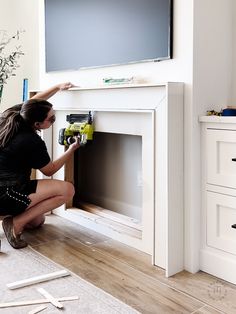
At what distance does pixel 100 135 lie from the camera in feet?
11.0

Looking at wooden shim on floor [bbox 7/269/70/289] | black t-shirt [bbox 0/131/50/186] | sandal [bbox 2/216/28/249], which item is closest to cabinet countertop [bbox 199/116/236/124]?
black t-shirt [bbox 0/131/50/186]

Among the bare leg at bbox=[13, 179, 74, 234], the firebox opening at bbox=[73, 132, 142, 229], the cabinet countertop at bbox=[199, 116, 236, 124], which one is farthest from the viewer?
the firebox opening at bbox=[73, 132, 142, 229]

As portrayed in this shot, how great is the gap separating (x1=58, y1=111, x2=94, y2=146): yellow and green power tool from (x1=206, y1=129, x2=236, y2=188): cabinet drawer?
3.18 ft

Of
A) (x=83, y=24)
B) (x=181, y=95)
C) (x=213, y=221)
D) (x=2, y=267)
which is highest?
(x=83, y=24)

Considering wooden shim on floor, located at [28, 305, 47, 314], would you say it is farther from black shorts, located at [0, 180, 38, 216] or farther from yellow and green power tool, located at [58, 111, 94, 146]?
yellow and green power tool, located at [58, 111, 94, 146]

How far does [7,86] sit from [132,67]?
1.84 meters

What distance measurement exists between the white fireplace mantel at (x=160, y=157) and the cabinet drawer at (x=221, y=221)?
17 cm

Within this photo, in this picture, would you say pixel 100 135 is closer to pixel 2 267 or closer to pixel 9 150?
pixel 9 150

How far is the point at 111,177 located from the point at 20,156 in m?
0.97

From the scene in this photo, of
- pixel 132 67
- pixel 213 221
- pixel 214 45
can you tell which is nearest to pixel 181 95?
pixel 214 45

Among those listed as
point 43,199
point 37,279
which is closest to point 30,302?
point 37,279

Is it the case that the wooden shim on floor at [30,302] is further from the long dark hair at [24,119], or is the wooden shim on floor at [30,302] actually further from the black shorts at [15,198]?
the long dark hair at [24,119]

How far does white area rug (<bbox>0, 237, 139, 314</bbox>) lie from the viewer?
5.90ft

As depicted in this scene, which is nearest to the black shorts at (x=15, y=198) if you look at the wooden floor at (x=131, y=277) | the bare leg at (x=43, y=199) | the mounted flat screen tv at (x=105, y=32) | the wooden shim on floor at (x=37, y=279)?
the bare leg at (x=43, y=199)
